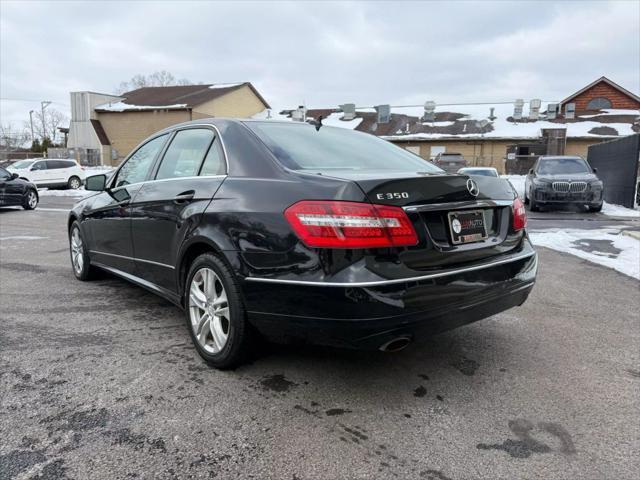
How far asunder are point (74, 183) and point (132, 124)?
1448 cm

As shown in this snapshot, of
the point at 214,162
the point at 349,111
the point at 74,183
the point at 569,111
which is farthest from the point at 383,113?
the point at 214,162

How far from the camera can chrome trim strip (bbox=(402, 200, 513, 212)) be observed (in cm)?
259

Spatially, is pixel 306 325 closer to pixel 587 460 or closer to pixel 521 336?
pixel 587 460

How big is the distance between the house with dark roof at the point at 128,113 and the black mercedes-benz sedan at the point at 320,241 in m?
35.3

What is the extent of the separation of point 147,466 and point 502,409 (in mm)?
1816

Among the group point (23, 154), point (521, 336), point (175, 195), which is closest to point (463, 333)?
point (521, 336)

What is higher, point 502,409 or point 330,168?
point 330,168

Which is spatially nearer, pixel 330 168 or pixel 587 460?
pixel 587 460

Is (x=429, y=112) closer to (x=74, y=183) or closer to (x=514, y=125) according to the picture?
(x=514, y=125)

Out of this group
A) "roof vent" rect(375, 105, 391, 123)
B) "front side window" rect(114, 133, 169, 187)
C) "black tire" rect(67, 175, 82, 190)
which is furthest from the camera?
"roof vent" rect(375, 105, 391, 123)

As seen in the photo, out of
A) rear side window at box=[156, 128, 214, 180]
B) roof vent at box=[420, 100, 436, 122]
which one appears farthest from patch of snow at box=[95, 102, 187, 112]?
rear side window at box=[156, 128, 214, 180]

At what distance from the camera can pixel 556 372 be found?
319 centimetres

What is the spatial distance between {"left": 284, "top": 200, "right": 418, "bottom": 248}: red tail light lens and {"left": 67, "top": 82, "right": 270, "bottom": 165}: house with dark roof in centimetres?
3641

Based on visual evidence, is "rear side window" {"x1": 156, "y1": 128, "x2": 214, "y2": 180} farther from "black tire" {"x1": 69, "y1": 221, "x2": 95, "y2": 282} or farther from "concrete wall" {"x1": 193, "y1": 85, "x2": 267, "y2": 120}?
"concrete wall" {"x1": 193, "y1": 85, "x2": 267, "y2": 120}
